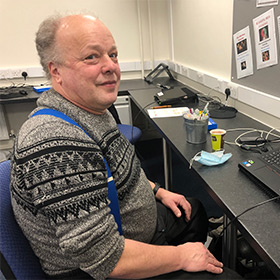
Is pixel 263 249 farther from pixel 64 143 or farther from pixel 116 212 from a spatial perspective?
pixel 64 143

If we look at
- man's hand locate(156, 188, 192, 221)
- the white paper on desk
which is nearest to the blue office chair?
the white paper on desk

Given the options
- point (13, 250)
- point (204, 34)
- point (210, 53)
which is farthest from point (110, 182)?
point (204, 34)

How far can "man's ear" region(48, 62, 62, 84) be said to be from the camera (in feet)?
2.89

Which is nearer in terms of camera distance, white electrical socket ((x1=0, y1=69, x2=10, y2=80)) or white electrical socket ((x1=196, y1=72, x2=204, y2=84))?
white electrical socket ((x1=196, y1=72, x2=204, y2=84))

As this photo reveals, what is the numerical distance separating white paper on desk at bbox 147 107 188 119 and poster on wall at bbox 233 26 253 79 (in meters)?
0.43

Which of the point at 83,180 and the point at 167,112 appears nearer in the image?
the point at 83,180

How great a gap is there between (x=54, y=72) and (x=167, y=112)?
101 cm

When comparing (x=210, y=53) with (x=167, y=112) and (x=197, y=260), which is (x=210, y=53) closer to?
(x=167, y=112)

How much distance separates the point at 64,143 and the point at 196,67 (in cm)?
203

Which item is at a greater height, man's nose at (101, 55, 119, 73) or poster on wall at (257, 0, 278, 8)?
poster on wall at (257, 0, 278, 8)

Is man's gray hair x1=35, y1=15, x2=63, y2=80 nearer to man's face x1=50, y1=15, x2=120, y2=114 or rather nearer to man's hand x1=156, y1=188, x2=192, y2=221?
man's face x1=50, y1=15, x2=120, y2=114

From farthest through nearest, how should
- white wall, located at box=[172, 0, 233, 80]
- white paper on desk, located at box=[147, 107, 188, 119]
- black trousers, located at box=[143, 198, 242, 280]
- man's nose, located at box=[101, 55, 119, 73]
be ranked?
white wall, located at box=[172, 0, 233, 80], white paper on desk, located at box=[147, 107, 188, 119], black trousers, located at box=[143, 198, 242, 280], man's nose, located at box=[101, 55, 119, 73]

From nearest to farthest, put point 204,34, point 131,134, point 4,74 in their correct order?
point 131,134 < point 204,34 < point 4,74

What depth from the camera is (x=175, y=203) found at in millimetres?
1227
